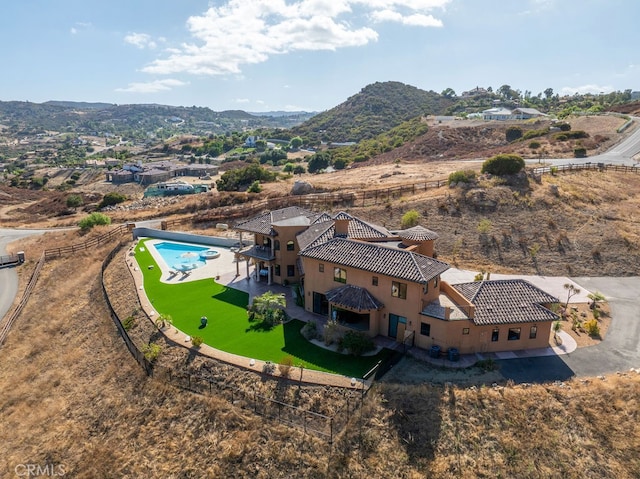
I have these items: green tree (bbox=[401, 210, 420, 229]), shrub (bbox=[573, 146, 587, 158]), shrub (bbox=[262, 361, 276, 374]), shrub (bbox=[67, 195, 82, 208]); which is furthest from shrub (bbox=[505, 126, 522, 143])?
shrub (bbox=[67, 195, 82, 208])

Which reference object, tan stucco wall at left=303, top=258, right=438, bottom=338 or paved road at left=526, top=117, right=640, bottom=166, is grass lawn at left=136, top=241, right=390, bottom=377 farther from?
paved road at left=526, top=117, right=640, bottom=166

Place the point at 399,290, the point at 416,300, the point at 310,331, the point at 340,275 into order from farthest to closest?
the point at 340,275
the point at 310,331
the point at 399,290
the point at 416,300

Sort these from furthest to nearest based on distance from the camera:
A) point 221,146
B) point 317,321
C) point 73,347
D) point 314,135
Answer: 1. point 314,135
2. point 221,146
3. point 73,347
4. point 317,321

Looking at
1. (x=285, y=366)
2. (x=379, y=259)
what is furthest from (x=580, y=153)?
(x=285, y=366)

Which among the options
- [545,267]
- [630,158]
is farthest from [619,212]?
[630,158]

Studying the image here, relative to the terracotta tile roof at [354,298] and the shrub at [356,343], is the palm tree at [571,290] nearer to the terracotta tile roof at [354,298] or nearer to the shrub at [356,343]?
the terracotta tile roof at [354,298]

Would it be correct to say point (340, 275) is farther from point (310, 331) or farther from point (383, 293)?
point (310, 331)

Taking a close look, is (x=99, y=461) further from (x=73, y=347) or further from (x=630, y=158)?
(x=630, y=158)
